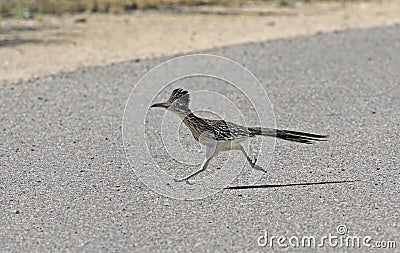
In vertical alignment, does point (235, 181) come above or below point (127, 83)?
below

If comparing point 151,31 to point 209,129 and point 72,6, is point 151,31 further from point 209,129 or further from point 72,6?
point 209,129

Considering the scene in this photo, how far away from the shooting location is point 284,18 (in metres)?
15.6

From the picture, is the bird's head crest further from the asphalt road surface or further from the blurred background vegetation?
the blurred background vegetation

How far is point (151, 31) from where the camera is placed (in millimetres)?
14289

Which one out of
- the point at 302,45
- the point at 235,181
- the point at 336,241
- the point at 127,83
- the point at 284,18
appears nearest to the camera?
the point at 336,241

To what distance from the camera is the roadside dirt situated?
1216 centimetres

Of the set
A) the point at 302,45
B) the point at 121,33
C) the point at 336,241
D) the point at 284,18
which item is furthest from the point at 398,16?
the point at 336,241

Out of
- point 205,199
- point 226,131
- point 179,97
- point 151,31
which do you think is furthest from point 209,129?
point 151,31

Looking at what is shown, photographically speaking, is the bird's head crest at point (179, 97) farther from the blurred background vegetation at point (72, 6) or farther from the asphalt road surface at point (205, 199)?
the blurred background vegetation at point (72, 6)

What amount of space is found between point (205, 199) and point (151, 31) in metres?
8.26

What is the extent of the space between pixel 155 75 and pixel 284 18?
528cm

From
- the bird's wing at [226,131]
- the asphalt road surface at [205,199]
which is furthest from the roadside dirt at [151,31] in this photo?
the bird's wing at [226,131]

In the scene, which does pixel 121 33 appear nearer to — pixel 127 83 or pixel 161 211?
pixel 127 83

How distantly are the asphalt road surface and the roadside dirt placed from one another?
1144 millimetres
